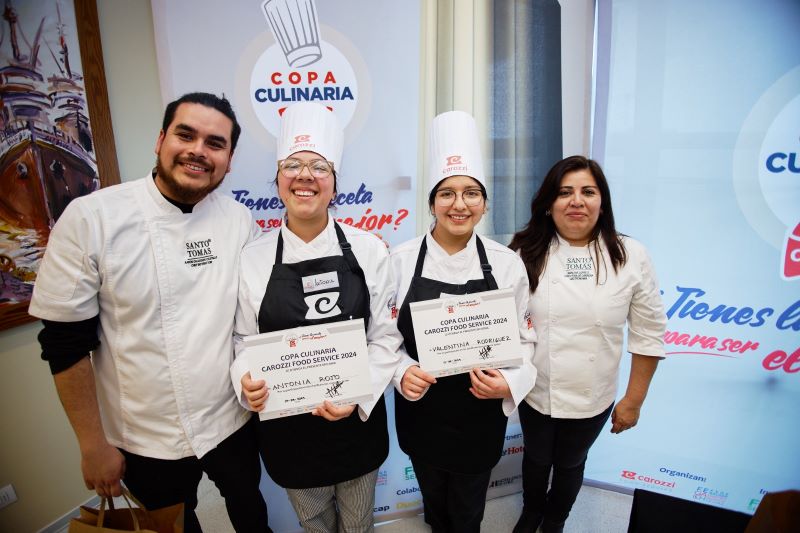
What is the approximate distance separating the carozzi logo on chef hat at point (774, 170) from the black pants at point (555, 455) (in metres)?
1.32

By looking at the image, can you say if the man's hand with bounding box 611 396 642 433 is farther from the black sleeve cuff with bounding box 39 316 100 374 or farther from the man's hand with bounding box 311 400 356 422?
the black sleeve cuff with bounding box 39 316 100 374

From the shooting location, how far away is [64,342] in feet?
3.62

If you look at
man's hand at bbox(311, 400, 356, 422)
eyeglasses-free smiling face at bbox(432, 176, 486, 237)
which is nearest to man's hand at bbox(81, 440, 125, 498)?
man's hand at bbox(311, 400, 356, 422)

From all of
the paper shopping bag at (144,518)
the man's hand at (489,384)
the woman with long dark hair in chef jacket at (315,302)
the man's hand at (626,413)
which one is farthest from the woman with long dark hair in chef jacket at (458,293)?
the paper shopping bag at (144,518)

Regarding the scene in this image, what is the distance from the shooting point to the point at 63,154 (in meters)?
1.81

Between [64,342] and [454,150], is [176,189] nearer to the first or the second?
[64,342]

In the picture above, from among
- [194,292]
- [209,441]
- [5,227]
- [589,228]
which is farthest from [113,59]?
[589,228]

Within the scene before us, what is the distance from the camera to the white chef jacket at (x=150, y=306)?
Answer: 1080 mm

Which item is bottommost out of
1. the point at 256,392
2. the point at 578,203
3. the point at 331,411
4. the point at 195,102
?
the point at 331,411

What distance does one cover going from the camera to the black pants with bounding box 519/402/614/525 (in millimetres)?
1599

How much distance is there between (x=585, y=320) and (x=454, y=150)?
2.93 feet

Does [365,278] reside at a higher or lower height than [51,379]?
higher

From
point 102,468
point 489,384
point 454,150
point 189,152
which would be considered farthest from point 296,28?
point 102,468

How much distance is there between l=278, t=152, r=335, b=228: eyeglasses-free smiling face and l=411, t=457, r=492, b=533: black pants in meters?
1.14
